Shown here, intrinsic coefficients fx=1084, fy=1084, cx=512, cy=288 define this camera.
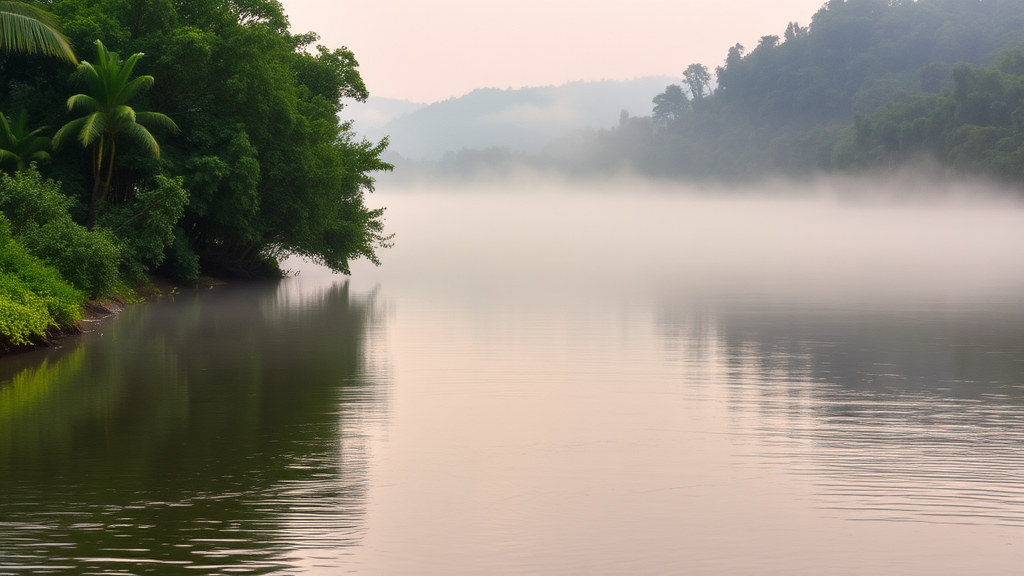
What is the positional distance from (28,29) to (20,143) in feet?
18.0

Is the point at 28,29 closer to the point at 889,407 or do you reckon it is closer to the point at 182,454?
the point at 182,454

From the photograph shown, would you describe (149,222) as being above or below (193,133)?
below

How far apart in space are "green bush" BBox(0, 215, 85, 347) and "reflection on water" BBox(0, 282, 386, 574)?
0.56m

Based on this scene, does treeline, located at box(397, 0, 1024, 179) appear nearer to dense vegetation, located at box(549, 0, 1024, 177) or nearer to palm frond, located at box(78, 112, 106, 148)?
dense vegetation, located at box(549, 0, 1024, 177)

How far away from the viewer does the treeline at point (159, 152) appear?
2658cm

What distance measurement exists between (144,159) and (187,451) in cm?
2347

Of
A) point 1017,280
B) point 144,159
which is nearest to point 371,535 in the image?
point 144,159

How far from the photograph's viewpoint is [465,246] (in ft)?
235

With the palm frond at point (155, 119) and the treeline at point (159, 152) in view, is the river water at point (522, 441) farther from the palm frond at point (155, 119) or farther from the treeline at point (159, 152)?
the palm frond at point (155, 119)

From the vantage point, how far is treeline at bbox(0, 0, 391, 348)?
26.6 meters

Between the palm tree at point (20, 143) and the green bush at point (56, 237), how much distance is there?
14.5 feet

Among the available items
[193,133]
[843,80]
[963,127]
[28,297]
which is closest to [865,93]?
[843,80]

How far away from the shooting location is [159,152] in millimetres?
31766

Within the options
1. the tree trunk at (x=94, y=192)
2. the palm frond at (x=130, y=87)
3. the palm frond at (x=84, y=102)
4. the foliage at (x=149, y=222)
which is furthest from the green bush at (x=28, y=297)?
the palm frond at (x=130, y=87)
